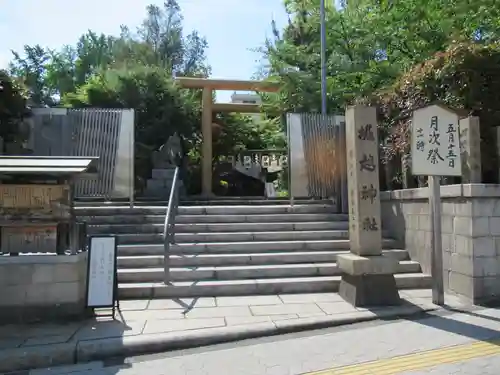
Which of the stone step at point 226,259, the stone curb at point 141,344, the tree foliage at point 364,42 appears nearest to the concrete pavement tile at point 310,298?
the stone curb at point 141,344

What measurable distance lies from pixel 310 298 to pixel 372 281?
103 centimetres

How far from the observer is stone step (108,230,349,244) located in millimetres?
9055

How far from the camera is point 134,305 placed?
6.89 meters

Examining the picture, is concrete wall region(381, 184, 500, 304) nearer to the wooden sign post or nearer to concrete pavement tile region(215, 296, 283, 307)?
the wooden sign post

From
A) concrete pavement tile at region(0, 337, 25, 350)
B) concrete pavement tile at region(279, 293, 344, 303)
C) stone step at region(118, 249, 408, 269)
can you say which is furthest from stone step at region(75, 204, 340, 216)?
concrete pavement tile at region(0, 337, 25, 350)

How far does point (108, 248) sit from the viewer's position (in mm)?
6496

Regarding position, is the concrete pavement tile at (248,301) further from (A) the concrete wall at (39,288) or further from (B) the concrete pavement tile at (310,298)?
(A) the concrete wall at (39,288)

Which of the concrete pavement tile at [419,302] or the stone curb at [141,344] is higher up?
the concrete pavement tile at [419,302]

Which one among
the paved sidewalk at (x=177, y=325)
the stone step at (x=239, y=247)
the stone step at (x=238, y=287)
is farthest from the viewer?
the stone step at (x=239, y=247)

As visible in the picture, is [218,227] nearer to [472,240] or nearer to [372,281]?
[372,281]

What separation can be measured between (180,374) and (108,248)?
2550mm

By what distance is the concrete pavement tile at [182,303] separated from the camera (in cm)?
677

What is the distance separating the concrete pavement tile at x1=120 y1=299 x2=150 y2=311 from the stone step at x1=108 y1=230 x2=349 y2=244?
2069mm

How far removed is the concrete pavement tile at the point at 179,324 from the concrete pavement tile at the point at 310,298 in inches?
57.1
